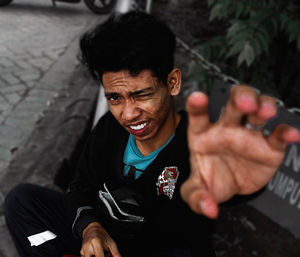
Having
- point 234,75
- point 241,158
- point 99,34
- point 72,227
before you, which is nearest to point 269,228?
point 234,75

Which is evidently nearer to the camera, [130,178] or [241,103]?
[241,103]

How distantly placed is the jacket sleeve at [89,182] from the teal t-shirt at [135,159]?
12cm

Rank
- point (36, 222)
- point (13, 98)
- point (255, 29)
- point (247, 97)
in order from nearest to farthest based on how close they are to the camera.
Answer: point (247, 97) < point (36, 222) < point (255, 29) < point (13, 98)

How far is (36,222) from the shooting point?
1595 millimetres

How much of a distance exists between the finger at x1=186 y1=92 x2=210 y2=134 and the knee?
114 centimetres

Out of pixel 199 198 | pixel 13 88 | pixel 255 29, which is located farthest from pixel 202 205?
pixel 13 88

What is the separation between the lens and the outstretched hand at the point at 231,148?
0.75 meters

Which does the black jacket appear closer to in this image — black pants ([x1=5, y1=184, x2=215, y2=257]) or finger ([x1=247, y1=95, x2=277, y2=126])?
black pants ([x1=5, y1=184, x2=215, y2=257])

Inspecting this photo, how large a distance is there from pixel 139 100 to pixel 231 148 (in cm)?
53

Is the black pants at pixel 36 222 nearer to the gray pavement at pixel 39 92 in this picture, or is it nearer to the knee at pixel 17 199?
the knee at pixel 17 199

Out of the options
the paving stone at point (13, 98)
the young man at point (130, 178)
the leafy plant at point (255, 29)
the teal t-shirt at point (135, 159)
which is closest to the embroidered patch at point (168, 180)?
the young man at point (130, 178)

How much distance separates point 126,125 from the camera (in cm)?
136

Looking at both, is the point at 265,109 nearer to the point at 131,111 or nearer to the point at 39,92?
the point at 131,111

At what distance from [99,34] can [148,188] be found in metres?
0.71
